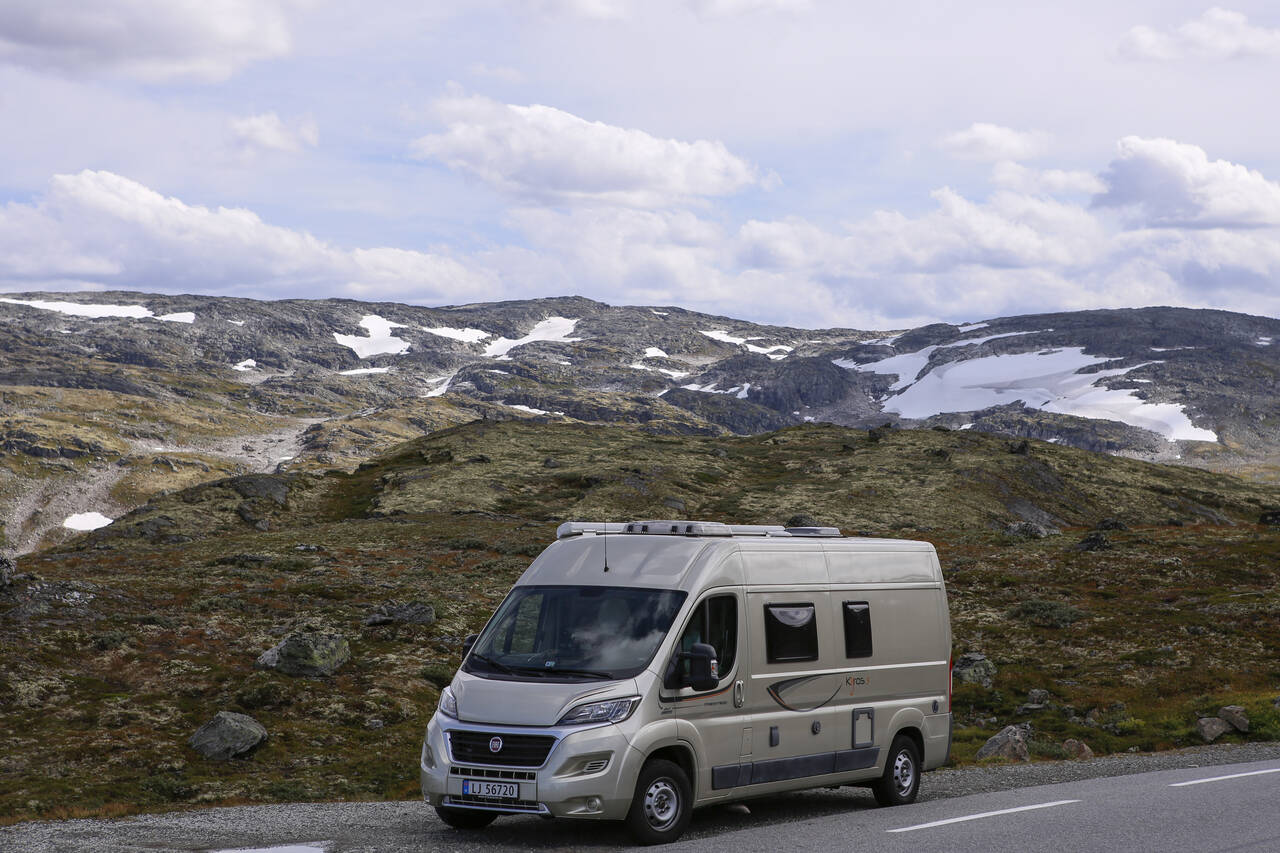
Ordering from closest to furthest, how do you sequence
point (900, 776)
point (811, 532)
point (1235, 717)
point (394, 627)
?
point (811, 532) → point (900, 776) → point (1235, 717) → point (394, 627)

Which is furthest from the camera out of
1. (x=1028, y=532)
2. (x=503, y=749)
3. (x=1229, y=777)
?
(x=1028, y=532)

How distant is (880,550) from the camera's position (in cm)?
1891

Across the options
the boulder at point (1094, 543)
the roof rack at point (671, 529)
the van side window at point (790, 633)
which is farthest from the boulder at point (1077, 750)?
the boulder at point (1094, 543)

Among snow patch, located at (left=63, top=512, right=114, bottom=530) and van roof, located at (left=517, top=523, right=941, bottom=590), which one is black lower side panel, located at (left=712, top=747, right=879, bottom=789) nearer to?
van roof, located at (left=517, top=523, right=941, bottom=590)

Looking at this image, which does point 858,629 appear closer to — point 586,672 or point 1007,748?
point 586,672

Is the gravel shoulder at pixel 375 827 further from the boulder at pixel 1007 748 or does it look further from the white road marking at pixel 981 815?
the boulder at pixel 1007 748

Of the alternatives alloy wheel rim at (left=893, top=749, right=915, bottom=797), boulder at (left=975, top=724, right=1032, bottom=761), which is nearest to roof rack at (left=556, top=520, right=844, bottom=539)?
alloy wheel rim at (left=893, top=749, right=915, bottom=797)

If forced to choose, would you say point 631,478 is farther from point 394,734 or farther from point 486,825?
point 486,825

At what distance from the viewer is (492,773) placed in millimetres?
13852

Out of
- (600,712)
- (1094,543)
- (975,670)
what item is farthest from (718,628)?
(1094,543)

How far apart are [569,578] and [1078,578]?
153 ft

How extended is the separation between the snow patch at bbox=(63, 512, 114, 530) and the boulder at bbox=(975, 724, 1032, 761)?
173654 millimetres

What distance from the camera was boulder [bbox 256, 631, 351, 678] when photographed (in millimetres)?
33656

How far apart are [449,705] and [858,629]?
690 centimetres
